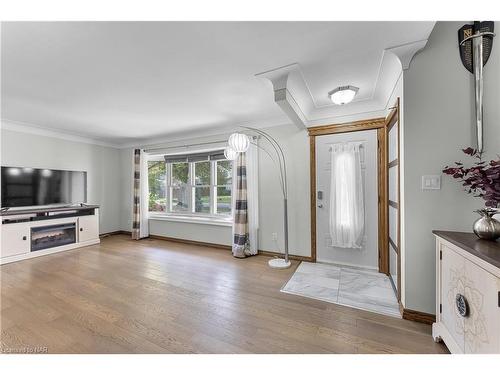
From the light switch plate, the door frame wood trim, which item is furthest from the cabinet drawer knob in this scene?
the door frame wood trim

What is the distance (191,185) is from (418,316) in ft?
12.9

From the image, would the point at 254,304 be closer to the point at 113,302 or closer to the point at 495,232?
Result: the point at 113,302

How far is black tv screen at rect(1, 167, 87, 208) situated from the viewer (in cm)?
330

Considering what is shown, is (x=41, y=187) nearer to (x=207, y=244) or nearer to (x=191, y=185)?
(x=191, y=185)

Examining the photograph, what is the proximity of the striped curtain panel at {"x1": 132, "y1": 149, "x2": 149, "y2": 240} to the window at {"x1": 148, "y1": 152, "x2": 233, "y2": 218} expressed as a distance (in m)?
0.26

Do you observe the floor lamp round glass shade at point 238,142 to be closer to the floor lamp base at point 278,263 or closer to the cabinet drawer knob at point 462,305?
the floor lamp base at point 278,263

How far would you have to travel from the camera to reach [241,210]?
3.47 meters

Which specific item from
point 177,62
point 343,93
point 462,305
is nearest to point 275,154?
point 343,93

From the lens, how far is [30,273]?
2.71 m

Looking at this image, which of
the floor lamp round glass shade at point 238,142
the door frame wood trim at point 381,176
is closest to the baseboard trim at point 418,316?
the door frame wood trim at point 381,176

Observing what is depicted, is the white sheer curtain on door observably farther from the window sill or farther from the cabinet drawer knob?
the window sill

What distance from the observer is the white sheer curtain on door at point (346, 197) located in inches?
110
